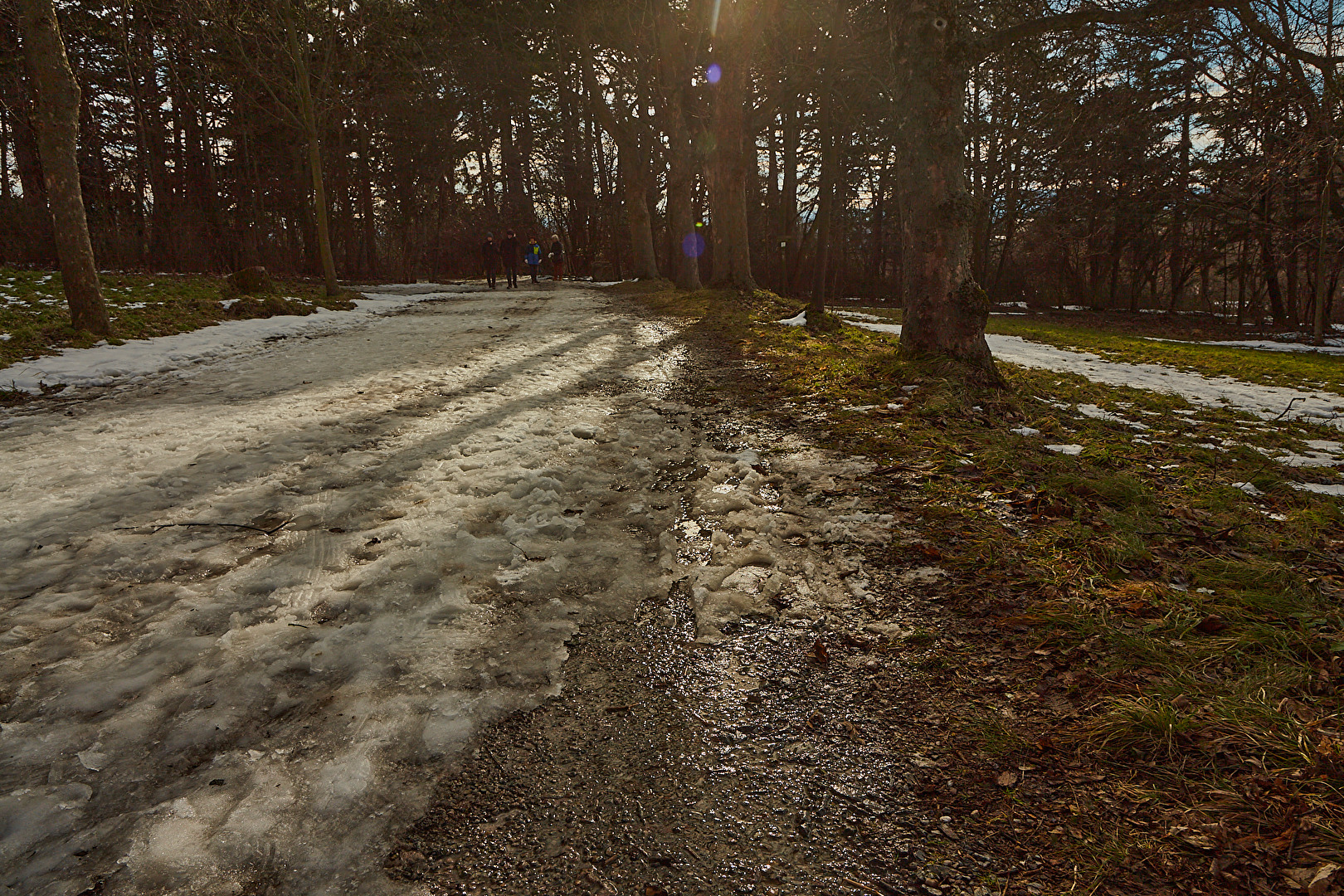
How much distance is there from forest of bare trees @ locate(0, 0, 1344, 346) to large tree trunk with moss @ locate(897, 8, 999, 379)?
0.09ft

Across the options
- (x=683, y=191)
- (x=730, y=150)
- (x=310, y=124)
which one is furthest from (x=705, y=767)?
(x=683, y=191)

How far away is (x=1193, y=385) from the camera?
324 inches

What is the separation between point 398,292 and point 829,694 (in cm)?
2078

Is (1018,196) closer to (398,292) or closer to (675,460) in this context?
(398,292)

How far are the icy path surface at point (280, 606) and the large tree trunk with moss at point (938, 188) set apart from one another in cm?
287

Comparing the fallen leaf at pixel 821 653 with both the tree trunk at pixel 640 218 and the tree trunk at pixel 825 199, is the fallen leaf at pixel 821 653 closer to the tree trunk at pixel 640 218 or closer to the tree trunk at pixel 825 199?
the tree trunk at pixel 825 199

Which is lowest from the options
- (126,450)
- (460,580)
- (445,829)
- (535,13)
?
(445,829)

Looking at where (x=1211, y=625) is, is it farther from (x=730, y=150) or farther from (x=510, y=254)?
(x=510, y=254)

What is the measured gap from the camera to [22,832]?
1498mm

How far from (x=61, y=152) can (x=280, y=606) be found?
30.6ft

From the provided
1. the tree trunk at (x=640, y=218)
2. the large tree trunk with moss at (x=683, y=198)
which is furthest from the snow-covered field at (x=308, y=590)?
the tree trunk at (x=640, y=218)

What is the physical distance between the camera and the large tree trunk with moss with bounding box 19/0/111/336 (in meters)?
7.74

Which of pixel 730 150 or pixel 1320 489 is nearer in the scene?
pixel 1320 489

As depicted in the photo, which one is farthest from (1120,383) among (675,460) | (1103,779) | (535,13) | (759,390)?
(535,13)
